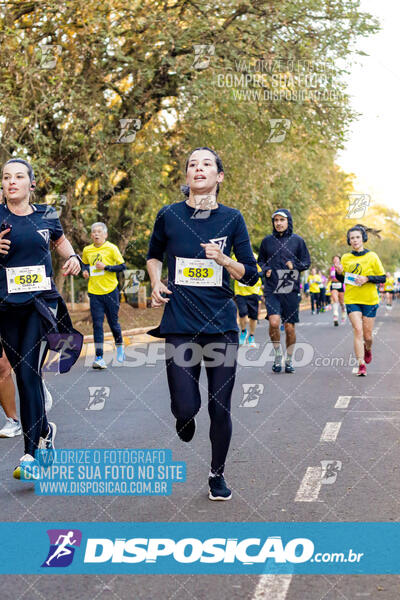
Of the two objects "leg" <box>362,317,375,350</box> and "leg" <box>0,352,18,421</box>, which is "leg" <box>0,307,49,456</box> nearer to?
"leg" <box>0,352,18,421</box>

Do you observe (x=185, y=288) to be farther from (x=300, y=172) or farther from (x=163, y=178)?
(x=300, y=172)

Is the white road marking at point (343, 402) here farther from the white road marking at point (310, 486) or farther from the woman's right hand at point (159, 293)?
the woman's right hand at point (159, 293)

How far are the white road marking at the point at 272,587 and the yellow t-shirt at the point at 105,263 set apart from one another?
8.69 m

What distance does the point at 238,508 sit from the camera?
16.1 ft

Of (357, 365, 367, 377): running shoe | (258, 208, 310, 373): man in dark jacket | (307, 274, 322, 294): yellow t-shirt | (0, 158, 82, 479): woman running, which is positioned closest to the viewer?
(0, 158, 82, 479): woman running

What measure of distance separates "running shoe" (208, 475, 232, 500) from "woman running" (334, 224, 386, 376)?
6.13 metres

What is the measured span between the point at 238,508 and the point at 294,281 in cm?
712

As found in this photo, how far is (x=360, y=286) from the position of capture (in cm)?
1109

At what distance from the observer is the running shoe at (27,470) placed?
5.45 m

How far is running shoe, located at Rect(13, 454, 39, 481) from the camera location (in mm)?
5453

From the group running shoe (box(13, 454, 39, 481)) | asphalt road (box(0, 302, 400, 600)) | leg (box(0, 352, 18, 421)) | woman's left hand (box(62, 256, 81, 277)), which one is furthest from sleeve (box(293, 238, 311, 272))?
running shoe (box(13, 454, 39, 481))

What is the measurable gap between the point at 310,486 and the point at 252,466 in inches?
26.9

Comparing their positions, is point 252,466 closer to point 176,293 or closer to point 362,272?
point 176,293

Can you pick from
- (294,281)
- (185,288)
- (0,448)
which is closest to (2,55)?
(294,281)
